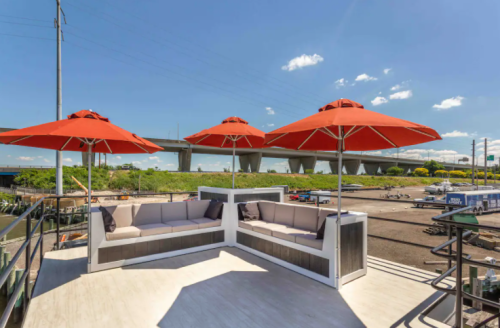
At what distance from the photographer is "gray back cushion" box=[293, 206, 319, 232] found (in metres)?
3.73

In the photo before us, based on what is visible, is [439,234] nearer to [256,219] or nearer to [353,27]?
[353,27]

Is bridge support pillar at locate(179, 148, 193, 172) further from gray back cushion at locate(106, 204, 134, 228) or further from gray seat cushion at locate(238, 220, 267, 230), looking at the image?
gray seat cushion at locate(238, 220, 267, 230)

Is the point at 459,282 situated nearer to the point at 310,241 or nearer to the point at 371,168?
the point at 310,241

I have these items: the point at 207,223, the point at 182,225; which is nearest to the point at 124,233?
the point at 182,225

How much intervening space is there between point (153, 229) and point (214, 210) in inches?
45.6

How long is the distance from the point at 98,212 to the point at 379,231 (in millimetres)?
12637

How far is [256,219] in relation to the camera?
14.8 feet

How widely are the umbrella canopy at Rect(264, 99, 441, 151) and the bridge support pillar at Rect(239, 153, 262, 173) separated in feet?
Result: 117

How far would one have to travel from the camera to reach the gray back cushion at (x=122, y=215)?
12.6 ft

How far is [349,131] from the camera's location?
3.07m

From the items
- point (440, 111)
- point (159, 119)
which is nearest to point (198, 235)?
point (159, 119)

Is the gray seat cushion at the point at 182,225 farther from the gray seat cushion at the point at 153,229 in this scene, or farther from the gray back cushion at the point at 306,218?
the gray back cushion at the point at 306,218

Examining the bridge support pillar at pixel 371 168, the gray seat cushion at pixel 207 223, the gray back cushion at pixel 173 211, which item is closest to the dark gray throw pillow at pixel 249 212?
the gray seat cushion at pixel 207 223

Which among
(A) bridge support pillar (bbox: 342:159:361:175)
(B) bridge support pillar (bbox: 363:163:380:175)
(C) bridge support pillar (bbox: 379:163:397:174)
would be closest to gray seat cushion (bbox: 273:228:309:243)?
(A) bridge support pillar (bbox: 342:159:361:175)
